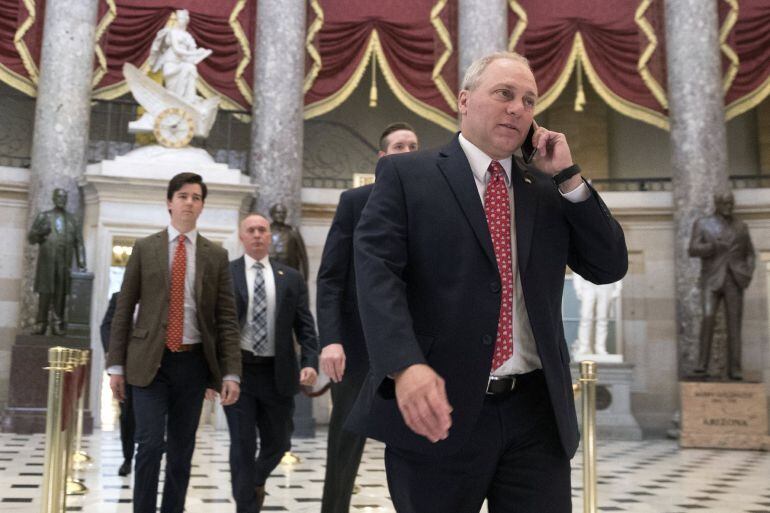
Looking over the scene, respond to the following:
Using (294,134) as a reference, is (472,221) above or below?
below

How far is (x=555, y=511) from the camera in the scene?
6.02 feet

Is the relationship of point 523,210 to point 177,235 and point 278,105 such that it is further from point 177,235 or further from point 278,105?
point 278,105

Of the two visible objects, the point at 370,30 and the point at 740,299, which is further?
the point at 370,30

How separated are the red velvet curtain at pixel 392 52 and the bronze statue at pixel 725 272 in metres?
3.88

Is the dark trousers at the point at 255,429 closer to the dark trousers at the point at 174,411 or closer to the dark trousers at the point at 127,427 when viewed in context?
the dark trousers at the point at 174,411

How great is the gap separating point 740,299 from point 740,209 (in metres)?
2.29

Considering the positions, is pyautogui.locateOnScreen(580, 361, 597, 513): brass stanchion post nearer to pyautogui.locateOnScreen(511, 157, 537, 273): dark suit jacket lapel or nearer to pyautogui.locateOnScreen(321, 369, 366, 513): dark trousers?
pyautogui.locateOnScreen(321, 369, 366, 513): dark trousers

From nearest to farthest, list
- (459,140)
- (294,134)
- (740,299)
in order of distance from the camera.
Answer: (459,140), (740,299), (294,134)

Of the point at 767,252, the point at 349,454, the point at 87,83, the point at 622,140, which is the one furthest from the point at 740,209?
the point at 349,454


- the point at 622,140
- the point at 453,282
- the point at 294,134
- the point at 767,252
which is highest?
the point at 622,140

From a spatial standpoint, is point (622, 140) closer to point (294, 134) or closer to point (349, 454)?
point (294, 134)

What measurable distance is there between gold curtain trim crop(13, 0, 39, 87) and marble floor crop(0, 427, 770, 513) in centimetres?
474

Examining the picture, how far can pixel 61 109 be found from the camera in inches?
420

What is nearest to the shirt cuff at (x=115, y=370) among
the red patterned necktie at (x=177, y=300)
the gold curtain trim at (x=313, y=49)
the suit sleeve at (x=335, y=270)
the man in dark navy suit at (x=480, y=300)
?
the red patterned necktie at (x=177, y=300)
